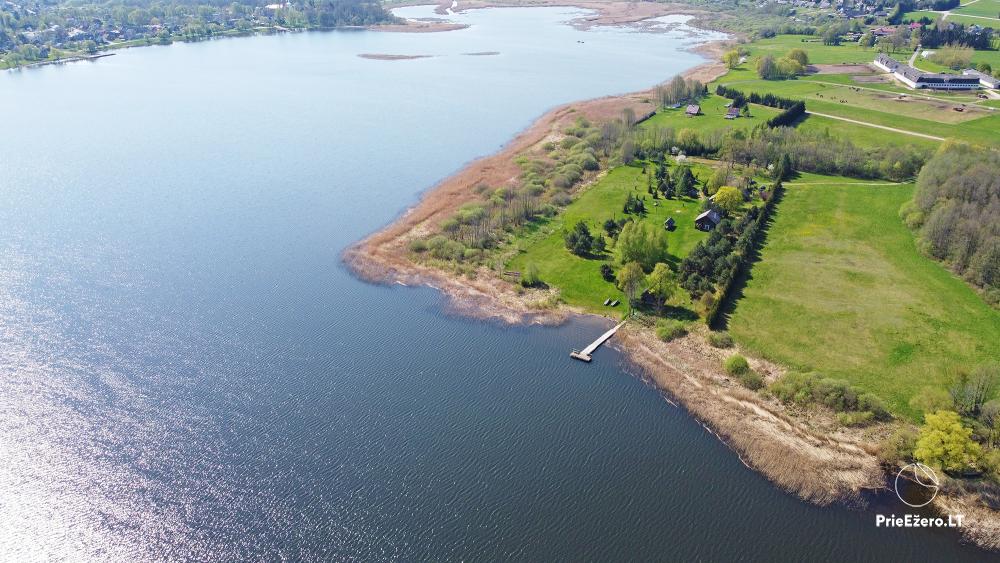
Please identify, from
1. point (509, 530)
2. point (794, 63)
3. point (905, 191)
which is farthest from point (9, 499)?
point (794, 63)

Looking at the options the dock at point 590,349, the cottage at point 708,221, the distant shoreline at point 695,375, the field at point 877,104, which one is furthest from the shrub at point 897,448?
the field at point 877,104

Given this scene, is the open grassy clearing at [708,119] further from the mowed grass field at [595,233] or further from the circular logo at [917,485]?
the circular logo at [917,485]

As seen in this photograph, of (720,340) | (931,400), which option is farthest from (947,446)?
(720,340)

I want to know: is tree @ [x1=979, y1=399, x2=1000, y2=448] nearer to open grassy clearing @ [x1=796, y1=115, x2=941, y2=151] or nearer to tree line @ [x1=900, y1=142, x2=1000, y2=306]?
tree line @ [x1=900, y1=142, x2=1000, y2=306]

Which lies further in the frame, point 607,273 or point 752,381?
point 607,273

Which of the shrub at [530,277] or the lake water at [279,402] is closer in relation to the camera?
the lake water at [279,402]
